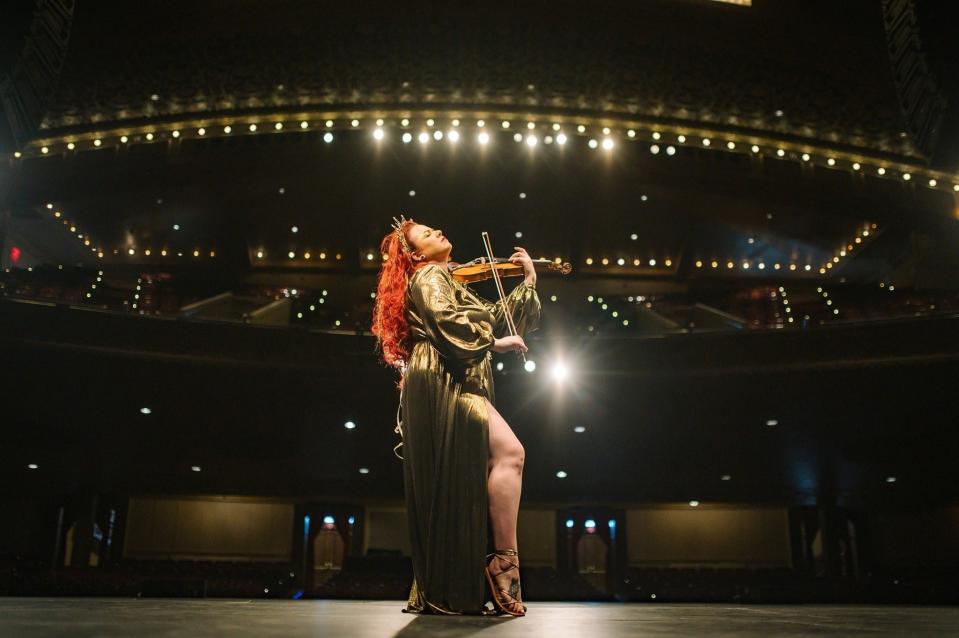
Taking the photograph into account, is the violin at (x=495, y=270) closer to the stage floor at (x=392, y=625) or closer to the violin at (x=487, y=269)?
the violin at (x=487, y=269)

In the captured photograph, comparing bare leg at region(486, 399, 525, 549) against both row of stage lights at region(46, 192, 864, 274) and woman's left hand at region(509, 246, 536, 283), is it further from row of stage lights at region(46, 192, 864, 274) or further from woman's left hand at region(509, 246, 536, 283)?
row of stage lights at region(46, 192, 864, 274)

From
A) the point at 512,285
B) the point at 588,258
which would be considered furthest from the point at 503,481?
the point at 588,258

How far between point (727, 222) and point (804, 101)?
286cm


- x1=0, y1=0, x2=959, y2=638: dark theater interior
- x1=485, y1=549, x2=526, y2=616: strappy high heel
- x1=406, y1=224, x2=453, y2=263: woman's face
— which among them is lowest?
x1=485, y1=549, x2=526, y2=616: strappy high heel

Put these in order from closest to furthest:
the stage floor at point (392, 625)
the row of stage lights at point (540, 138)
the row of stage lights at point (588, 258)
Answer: the stage floor at point (392, 625)
the row of stage lights at point (540, 138)
the row of stage lights at point (588, 258)

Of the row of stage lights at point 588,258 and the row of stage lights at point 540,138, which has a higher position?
the row of stage lights at point 540,138

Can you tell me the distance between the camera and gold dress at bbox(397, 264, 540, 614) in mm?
2502

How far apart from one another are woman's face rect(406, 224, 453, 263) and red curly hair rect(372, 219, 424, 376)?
Result: 0.04m

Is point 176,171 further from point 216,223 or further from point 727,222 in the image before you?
point 727,222

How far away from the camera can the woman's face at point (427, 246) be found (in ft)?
9.85

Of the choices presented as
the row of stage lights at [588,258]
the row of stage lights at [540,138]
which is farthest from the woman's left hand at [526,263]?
the row of stage lights at [588,258]

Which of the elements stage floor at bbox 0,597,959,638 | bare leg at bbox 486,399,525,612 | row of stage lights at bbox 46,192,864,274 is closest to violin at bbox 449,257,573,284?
bare leg at bbox 486,399,525,612

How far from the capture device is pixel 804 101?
13.4m

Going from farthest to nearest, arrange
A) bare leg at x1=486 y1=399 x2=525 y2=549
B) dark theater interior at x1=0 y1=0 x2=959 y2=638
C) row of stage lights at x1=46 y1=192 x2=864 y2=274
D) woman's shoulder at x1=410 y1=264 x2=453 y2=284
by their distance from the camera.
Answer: row of stage lights at x1=46 y1=192 x2=864 y2=274
dark theater interior at x1=0 y1=0 x2=959 y2=638
woman's shoulder at x1=410 y1=264 x2=453 y2=284
bare leg at x1=486 y1=399 x2=525 y2=549
